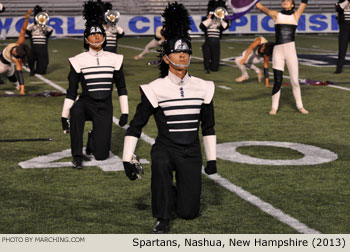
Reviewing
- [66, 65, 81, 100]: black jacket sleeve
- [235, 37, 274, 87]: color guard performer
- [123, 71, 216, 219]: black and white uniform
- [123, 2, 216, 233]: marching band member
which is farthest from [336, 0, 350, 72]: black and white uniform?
[123, 71, 216, 219]: black and white uniform

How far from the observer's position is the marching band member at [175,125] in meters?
5.71

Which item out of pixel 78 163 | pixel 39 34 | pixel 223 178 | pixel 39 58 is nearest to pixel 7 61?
pixel 39 34

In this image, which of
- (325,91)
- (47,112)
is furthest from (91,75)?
(325,91)

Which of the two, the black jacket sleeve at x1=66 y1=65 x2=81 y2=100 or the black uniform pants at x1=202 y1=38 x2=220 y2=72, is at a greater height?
the black jacket sleeve at x1=66 y1=65 x2=81 y2=100

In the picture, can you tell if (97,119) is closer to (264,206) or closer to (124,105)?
(124,105)

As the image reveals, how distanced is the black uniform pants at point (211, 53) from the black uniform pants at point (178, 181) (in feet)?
42.4

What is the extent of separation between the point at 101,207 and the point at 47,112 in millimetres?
6080

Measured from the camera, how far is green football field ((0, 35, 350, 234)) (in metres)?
5.99

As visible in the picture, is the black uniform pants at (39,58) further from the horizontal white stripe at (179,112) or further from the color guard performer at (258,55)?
the horizontal white stripe at (179,112)

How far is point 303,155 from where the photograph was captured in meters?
8.70

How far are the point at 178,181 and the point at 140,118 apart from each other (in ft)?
1.94

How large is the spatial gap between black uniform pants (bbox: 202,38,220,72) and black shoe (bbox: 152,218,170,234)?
1317 centimetres

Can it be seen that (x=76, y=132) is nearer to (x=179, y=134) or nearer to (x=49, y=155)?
(x=49, y=155)

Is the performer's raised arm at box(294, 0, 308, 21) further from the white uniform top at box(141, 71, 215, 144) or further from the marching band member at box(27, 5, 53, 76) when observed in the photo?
the marching band member at box(27, 5, 53, 76)
